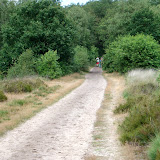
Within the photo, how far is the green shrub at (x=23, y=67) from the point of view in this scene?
23141 mm

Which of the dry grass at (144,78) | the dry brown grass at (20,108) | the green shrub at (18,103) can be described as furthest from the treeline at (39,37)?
the green shrub at (18,103)

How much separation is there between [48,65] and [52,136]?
19505 mm

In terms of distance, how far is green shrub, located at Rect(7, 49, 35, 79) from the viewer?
75.9 feet

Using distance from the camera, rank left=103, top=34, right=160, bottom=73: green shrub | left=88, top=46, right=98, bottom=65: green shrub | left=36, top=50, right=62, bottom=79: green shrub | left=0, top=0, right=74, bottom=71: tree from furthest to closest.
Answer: left=88, top=46, right=98, bottom=65: green shrub, left=0, top=0, right=74, bottom=71: tree, left=36, top=50, right=62, bottom=79: green shrub, left=103, top=34, right=160, bottom=73: green shrub

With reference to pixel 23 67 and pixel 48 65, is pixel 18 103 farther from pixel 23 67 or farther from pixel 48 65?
pixel 48 65

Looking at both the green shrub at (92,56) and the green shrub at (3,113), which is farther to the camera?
the green shrub at (92,56)

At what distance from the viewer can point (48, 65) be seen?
27250 millimetres

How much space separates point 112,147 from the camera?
702cm

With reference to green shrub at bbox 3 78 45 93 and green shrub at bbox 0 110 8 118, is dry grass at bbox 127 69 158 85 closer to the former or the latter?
green shrub at bbox 3 78 45 93

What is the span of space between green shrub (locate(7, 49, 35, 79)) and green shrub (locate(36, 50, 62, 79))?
85 cm

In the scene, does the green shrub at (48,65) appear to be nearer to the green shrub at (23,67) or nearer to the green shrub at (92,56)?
the green shrub at (23,67)

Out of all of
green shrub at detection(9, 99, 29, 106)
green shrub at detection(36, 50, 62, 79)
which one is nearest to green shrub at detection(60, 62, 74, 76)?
green shrub at detection(36, 50, 62, 79)

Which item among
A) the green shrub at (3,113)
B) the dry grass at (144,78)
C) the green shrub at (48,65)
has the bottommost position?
the green shrub at (3,113)

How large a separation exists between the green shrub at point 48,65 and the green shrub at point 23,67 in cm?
85
